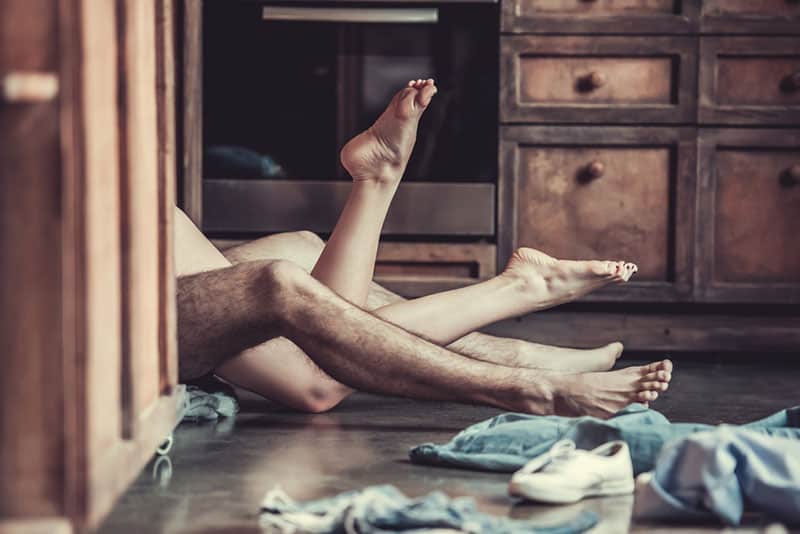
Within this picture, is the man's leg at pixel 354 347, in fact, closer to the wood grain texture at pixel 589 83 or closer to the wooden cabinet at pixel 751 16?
the wood grain texture at pixel 589 83

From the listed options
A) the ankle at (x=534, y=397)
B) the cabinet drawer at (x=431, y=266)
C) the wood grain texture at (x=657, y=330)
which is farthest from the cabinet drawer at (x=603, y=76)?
the ankle at (x=534, y=397)

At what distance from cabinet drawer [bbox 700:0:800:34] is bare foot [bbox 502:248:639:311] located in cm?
85

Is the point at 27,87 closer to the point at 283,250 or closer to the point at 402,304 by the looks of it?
the point at 402,304

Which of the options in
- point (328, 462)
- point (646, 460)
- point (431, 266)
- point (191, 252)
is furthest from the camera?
point (431, 266)

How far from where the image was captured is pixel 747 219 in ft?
8.89

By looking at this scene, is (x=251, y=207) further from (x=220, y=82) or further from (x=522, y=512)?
(x=522, y=512)

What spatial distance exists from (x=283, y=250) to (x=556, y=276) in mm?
500

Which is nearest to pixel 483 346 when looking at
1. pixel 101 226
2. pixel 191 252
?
pixel 191 252

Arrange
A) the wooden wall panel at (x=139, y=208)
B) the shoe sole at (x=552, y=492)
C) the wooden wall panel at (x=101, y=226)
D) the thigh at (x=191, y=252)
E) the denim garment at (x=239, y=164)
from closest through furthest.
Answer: the wooden wall panel at (x=101, y=226)
the wooden wall panel at (x=139, y=208)
the shoe sole at (x=552, y=492)
the thigh at (x=191, y=252)
the denim garment at (x=239, y=164)

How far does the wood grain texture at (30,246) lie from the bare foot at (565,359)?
4.40ft

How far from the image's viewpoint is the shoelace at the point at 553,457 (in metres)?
1.41

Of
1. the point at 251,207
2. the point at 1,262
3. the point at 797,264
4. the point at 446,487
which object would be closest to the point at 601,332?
the point at 797,264

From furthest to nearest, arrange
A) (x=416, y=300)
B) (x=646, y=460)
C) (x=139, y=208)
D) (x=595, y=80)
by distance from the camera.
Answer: (x=595, y=80) < (x=416, y=300) < (x=646, y=460) < (x=139, y=208)

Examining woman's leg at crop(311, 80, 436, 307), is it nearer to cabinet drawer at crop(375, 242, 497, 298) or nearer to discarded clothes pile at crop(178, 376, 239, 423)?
discarded clothes pile at crop(178, 376, 239, 423)
